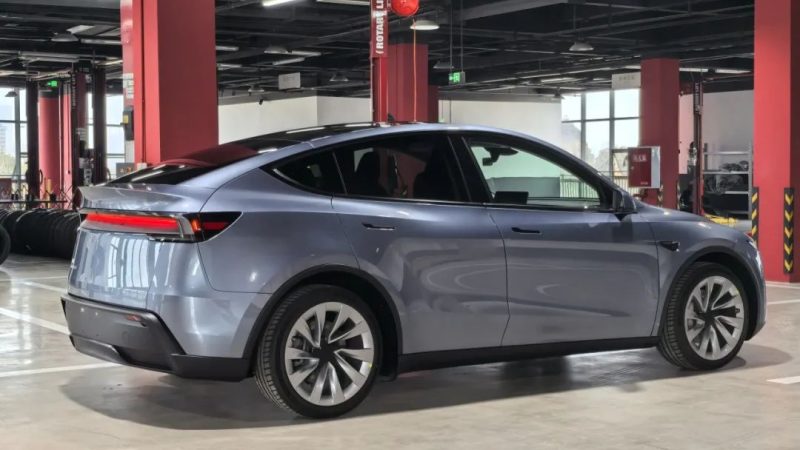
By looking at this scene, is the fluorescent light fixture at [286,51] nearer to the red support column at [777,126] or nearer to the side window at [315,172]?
the red support column at [777,126]

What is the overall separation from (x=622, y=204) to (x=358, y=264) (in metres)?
1.67

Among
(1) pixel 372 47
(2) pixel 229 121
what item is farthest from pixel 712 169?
(1) pixel 372 47

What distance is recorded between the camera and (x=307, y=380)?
15.9 feet

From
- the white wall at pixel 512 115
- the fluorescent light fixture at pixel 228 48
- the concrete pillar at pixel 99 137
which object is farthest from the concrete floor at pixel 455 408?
the white wall at pixel 512 115

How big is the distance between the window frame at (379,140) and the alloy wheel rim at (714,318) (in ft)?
5.11

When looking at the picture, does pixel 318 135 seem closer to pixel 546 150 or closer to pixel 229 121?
pixel 546 150

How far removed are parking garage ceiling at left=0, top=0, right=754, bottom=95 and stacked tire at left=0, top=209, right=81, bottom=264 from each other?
13.1 feet

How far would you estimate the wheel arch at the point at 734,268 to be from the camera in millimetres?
5977

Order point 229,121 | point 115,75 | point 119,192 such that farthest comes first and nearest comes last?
point 229,121, point 115,75, point 119,192

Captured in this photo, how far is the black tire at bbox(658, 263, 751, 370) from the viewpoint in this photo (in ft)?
19.5

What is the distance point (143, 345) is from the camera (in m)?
4.68

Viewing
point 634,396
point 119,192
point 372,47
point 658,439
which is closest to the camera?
point 658,439

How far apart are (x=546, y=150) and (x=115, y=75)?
1152 inches

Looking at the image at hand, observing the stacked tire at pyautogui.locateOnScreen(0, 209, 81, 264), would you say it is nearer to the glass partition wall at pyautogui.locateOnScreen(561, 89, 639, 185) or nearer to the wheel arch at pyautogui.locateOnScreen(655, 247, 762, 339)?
the wheel arch at pyautogui.locateOnScreen(655, 247, 762, 339)
